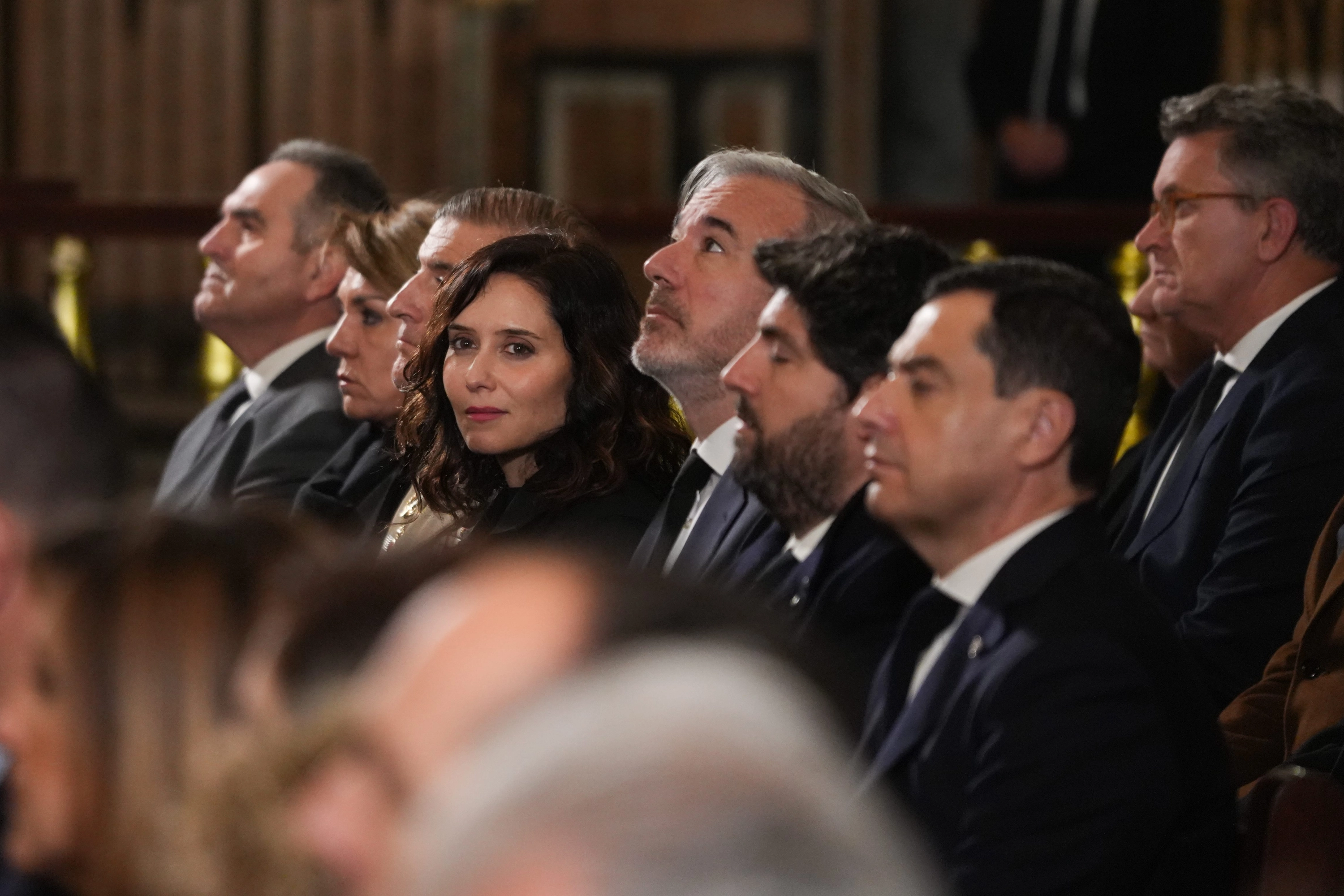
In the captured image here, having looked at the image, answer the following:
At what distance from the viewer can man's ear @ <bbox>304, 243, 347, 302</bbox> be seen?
4.01 metres

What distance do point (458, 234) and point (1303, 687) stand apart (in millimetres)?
1640

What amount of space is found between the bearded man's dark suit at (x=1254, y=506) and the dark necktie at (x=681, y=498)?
70cm

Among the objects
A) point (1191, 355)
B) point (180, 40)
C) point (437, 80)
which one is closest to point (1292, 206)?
point (1191, 355)

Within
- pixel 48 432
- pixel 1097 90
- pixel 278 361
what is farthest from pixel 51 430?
pixel 1097 90

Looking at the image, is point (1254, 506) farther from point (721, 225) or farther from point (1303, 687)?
point (721, 225)

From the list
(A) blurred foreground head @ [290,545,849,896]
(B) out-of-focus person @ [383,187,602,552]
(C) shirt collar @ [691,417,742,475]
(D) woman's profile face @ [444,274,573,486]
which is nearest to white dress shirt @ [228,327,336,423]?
(B) out-of-focus person @ [383,187,602,552]

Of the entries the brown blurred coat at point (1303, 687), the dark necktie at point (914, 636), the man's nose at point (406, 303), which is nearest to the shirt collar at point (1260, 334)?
the brown blurred coat at point (1303, 687)

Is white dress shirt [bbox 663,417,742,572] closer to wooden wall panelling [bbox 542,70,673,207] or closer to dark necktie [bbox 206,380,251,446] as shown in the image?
dark necktie [bbox 206,380,251,446]

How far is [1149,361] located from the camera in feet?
11.6

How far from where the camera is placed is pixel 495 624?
0.66 meters

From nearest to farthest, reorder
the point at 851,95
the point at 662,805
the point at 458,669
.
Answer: the point at 662,805, the point at 458,669, the point at 851,95

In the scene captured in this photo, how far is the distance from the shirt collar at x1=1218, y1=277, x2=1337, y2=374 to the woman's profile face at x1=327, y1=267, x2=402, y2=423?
1.50m

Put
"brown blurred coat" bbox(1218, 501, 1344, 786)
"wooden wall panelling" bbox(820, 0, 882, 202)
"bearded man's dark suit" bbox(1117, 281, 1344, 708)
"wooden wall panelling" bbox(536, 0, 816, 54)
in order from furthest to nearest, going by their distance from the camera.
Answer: "wooden wall panelling" bbox(536, 0, 816, 54)
"wooden wall panelling" bbox(820, 0, 882, 202)
"bearded man's dark suit" bbox(1117, 281, 1344, 708)
"brown blurred coat" bbox(1218, 501, 1344, 786)

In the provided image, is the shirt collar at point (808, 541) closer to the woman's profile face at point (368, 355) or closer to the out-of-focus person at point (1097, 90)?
the woman's profile face at point (368, 355)
